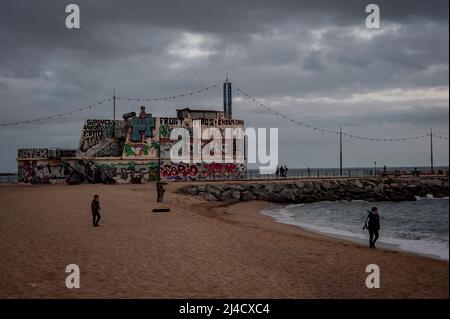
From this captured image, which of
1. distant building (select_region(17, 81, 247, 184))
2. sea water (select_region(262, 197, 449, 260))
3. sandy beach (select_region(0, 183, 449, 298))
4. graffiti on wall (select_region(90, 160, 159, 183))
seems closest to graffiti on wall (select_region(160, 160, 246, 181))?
distant building (select_region(17, 81, 247, 184))

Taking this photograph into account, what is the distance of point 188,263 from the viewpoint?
39.5 ft

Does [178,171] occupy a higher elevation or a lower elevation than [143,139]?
lower

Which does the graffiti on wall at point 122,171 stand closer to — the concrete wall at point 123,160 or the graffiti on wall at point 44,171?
the concrete wall at point 123,160

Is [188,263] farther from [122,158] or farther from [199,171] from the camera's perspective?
[199,171]

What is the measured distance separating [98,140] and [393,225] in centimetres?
3534

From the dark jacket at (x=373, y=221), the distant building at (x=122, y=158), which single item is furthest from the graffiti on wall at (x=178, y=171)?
the dark jacket at (x=373, y=221)

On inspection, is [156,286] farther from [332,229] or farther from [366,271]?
[332,229]

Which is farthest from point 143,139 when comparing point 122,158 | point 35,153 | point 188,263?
point 188,263

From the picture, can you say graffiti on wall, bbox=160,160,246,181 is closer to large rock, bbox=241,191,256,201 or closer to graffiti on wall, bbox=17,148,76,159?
large rock, bbox=241,191,256,201

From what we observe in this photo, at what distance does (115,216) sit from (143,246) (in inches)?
308

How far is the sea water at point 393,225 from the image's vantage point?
18547 mm

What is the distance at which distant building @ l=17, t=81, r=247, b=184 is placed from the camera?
147 feet
